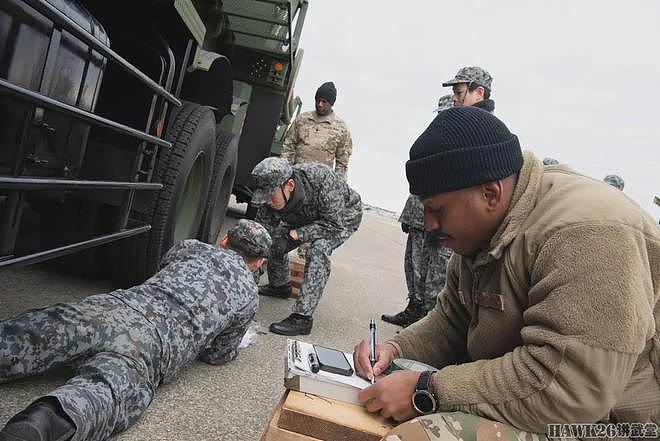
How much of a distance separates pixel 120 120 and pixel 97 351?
1.08 m

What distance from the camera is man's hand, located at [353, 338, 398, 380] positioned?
1.74 meters

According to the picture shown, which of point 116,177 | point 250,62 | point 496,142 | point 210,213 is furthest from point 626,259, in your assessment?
point 250,62

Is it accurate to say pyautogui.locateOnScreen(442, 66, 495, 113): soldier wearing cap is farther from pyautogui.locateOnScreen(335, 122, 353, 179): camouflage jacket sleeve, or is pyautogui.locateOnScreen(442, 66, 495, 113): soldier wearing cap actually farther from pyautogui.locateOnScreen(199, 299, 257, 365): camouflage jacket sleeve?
pyautogui.locateOnScreen(199, 299, 257, 365): camouflage jacket sleeve

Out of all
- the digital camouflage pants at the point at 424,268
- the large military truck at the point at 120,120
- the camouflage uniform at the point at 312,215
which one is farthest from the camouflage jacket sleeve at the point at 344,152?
the camouflage uniform at the point at 312,215

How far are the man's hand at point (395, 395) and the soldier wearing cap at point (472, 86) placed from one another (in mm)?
3194

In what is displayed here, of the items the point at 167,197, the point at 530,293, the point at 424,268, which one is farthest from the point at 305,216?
the point at 530,293

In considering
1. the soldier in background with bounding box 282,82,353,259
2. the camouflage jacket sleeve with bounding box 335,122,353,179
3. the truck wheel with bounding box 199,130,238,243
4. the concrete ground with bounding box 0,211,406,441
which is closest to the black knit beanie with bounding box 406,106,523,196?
the concrete ground with bounding box 0,211,406,441

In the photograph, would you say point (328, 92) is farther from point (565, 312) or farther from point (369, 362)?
point (565, 312)

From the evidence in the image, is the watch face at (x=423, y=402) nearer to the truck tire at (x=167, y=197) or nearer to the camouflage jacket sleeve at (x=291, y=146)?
the truck tire at (x=167, y=197)

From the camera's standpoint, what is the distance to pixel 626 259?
49.6 inches

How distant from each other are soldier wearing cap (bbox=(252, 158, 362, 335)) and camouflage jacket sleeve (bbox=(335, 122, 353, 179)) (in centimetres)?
147

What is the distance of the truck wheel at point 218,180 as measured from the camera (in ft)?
13.5

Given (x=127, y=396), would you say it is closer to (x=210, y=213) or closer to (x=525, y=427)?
(x=525, y=427)

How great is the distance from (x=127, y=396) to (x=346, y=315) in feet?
9.66
